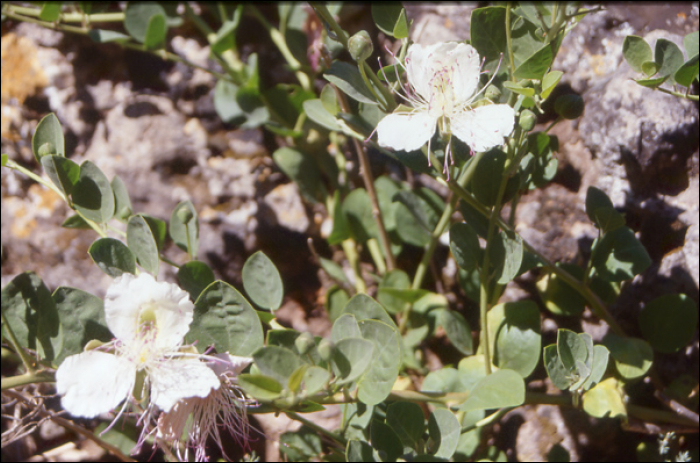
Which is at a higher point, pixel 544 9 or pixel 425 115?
pixel 544 9

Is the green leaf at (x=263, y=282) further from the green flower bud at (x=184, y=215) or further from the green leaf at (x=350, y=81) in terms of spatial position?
the green leaf at (x=350, y=81)

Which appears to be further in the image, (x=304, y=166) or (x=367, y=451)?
(x=304, y=166)

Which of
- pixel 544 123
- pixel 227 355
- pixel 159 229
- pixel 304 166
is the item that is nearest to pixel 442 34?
pixel 544 123

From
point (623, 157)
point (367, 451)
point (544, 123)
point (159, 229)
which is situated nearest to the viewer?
point (367, 451)

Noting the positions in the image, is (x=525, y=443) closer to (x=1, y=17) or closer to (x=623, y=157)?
(x=623, y=157)

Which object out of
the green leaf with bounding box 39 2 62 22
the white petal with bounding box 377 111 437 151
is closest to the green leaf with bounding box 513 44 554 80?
the white petal with bounding box 377 111 437 151

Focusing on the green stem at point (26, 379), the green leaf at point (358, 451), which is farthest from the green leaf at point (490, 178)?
the green stem at point (26, 379)

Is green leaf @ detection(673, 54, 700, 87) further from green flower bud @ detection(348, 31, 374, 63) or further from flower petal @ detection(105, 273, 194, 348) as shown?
flower petal @ detection(105, 273, 194, 348)
